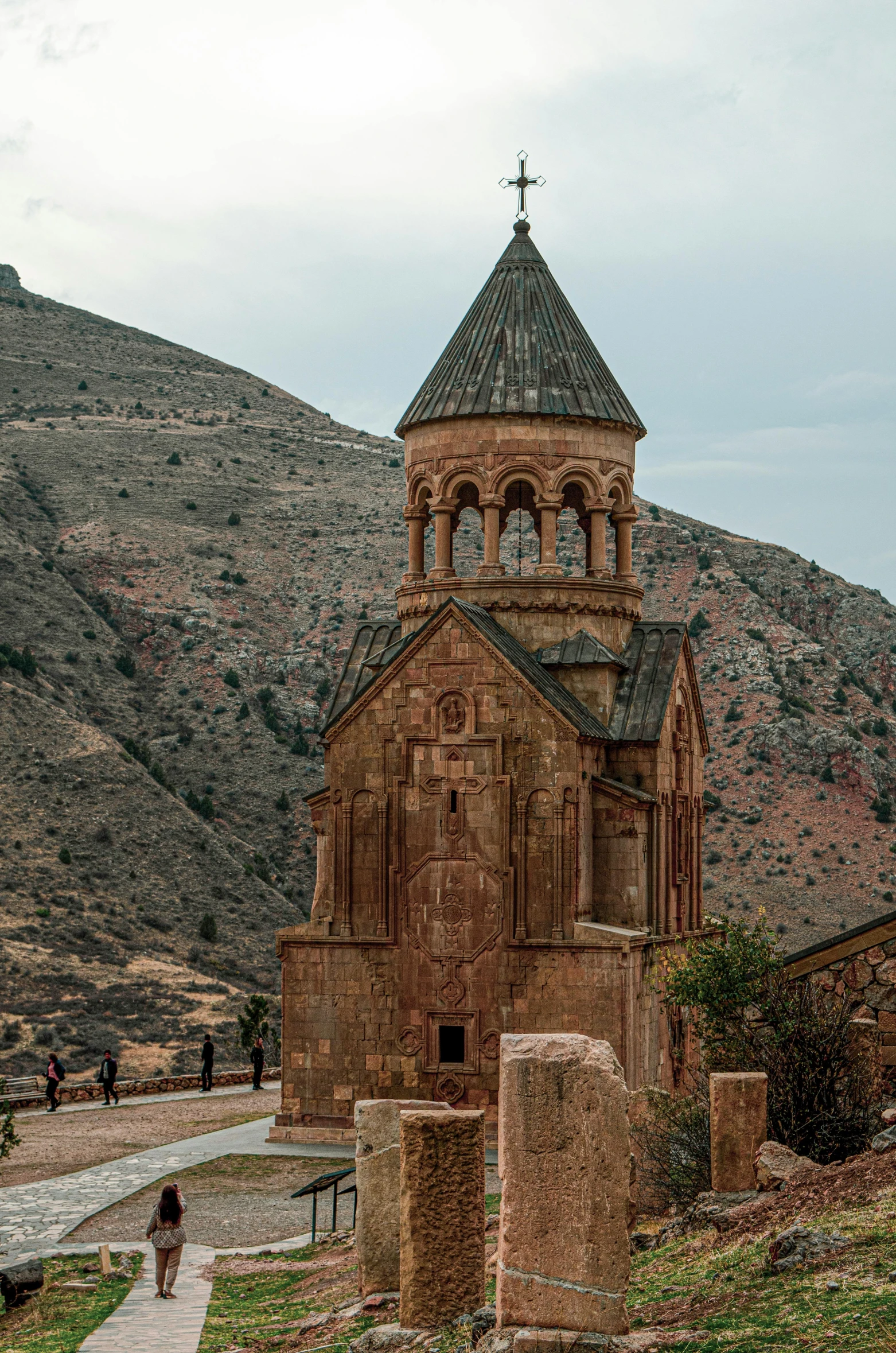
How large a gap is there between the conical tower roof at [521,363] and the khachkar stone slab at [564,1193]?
16440 mm

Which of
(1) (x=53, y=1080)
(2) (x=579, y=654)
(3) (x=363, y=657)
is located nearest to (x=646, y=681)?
(2) (x=579, y=654)

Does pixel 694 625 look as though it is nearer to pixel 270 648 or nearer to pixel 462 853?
pixel 270 648

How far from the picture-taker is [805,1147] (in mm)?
12430

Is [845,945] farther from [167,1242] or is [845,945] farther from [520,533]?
[520,533]

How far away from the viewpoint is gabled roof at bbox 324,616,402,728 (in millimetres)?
24438

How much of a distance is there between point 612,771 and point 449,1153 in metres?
14.2

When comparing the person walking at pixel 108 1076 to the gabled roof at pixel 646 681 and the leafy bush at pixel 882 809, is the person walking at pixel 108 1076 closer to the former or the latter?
the gabled roof at pixel 646 681

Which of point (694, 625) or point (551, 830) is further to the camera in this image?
point (694, 625)

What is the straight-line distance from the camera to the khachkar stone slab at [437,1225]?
27.3ft

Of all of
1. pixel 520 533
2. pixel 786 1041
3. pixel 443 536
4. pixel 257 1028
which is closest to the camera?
pixel 786 1041

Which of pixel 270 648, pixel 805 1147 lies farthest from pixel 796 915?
pixel 805 1147

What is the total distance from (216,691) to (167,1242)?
48.8 metres

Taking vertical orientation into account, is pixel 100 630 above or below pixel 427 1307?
above

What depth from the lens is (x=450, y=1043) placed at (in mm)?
20812
